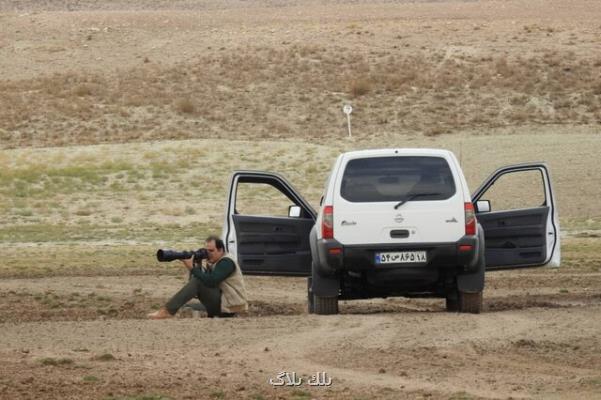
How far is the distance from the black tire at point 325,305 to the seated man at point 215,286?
0.71 meters

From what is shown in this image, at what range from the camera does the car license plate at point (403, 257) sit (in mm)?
14977

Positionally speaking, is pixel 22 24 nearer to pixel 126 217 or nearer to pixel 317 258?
pixel 126 217

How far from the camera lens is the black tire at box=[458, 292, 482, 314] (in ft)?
51.3

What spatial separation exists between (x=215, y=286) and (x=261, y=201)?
2073 cm

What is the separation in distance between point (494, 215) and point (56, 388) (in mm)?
→ 6641

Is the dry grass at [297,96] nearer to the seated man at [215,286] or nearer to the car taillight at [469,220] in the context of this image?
the seated man at [215,286]

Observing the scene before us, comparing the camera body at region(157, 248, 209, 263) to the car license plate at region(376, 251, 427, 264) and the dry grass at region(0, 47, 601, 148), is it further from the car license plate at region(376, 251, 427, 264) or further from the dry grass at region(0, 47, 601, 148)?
the dry grass at region(0, 47, 601, 148)

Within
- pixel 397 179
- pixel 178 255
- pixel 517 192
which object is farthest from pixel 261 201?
pixel 178 255

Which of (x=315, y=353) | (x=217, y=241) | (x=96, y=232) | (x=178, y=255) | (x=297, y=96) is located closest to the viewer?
(x=315, y=353)

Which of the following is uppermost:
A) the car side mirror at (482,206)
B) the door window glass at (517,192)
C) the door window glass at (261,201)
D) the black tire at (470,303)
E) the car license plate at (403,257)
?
the car side mirror at (482,206)

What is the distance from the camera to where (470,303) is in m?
15.7

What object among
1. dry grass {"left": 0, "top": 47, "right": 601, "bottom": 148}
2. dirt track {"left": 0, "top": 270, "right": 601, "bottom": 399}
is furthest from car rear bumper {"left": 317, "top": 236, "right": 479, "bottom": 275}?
dry grass {"left": 0, "top": 47, "right": 601, "bottom": 148}

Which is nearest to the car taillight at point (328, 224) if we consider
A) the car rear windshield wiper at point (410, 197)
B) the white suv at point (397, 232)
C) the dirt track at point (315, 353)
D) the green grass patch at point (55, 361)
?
the white suv at point (397, 232)

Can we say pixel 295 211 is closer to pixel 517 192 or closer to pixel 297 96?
pixel 517 192
